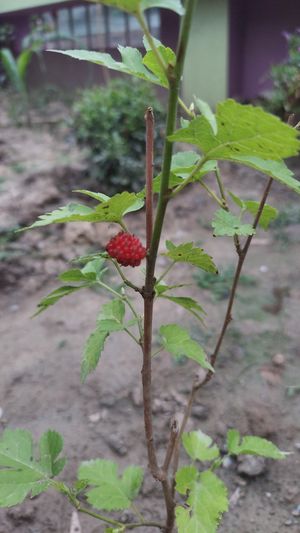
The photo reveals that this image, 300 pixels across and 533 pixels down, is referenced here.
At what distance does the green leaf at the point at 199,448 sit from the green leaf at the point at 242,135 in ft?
2.46

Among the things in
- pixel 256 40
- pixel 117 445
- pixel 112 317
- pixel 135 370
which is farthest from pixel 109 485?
pixel 256 40

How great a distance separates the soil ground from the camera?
1402 mm

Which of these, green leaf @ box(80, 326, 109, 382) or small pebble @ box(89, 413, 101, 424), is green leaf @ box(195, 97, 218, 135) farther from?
small pebble @ box(89, 413, 101, 424)

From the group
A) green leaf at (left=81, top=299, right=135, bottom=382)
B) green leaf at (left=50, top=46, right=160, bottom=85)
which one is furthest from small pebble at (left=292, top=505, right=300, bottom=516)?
green leaf at (left=50, top=46, right=160, bottom=85)

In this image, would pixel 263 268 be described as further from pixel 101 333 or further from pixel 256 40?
pixel 256 40

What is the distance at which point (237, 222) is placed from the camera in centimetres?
75

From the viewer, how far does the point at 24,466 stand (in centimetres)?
92

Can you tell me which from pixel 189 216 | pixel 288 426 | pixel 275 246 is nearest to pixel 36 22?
pixel 189 216

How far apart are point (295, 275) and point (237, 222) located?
1.94m

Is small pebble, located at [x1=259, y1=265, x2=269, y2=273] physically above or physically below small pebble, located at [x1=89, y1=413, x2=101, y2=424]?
above

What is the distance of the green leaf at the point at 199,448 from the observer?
1099 millimetres

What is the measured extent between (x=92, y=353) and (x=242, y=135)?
0.39m

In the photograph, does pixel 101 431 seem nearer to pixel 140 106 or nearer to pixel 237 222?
pixel 237 222

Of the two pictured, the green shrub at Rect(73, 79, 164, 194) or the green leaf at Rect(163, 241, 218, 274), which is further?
the green shrub at Rect(73, 79, 164, 194)
